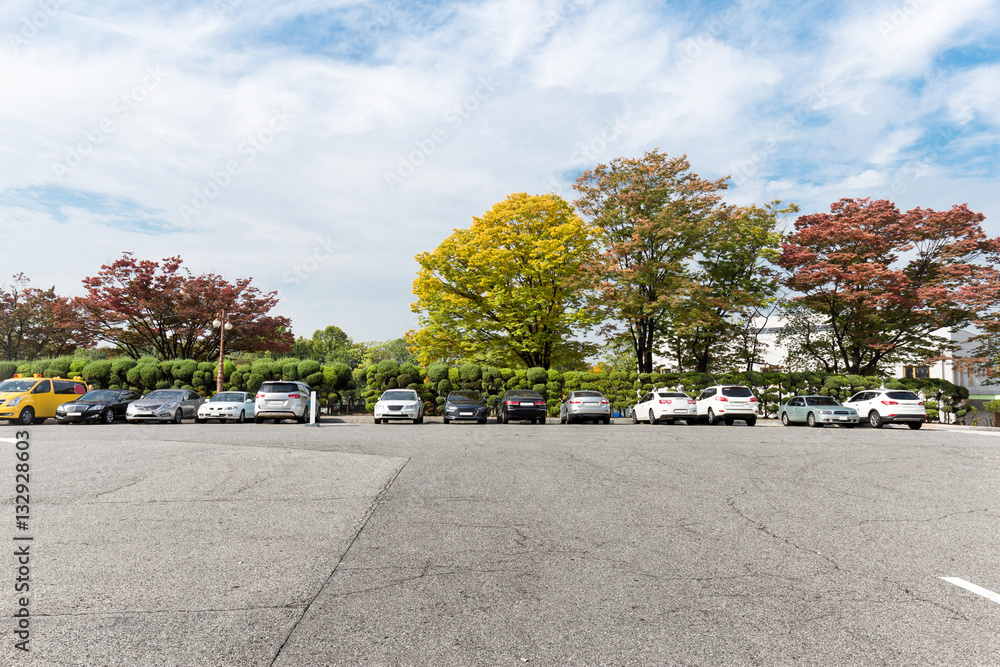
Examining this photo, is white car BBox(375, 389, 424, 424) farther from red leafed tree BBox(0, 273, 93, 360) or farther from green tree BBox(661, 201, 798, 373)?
red leafed tree BBox(0, 273, 93, 360)

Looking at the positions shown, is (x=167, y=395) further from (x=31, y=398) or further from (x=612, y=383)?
(x=612, y=383)

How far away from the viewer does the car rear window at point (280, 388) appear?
24906 millimetres

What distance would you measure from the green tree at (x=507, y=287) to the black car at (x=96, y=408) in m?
14.7

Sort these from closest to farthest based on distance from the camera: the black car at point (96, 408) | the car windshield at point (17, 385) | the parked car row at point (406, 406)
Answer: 1. the car windshield at point (17, 385)
2. the black car at point (96, 408)
3. the parked car row at point (406, 406)

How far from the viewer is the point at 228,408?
83.4ft

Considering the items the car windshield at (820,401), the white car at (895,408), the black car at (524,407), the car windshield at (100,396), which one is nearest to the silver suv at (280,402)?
the car windshield at (100,396)

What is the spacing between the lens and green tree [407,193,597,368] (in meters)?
33.5

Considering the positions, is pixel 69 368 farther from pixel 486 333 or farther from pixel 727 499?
pixel 727 499

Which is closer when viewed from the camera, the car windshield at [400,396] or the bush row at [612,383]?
the car windshield at [400,396]

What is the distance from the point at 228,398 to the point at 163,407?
2.43 metres

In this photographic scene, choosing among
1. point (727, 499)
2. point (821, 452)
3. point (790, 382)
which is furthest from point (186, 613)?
point (790, 382)

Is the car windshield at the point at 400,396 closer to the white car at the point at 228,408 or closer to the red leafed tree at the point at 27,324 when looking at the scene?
the white car at the point at 228,408

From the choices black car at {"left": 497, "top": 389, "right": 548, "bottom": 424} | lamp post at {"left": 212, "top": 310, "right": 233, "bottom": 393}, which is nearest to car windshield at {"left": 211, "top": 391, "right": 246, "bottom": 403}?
lamp post at {"left": 212, "top": 310, "right": 233, "bottom": 393}

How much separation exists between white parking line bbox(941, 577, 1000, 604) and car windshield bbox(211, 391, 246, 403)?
84.3 feet
